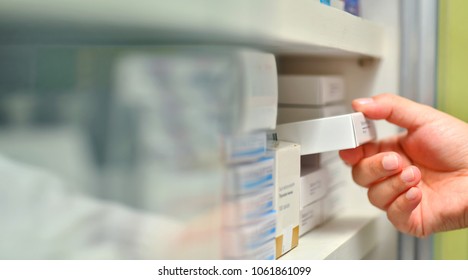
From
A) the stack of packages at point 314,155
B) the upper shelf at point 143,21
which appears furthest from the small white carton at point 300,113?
the upper shelf at point 143,21

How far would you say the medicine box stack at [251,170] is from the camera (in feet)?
1.10

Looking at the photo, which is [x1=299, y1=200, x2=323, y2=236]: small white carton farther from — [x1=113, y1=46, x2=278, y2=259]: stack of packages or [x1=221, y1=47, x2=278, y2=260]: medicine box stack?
[x1=113, y1=46, x2=278, y2=259]: stack of packages

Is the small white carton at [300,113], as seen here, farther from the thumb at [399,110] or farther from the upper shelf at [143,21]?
the upper shelf at [143,21]

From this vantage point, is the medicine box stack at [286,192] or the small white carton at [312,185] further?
the small white carton at [312,185]

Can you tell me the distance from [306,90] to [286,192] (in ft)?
0.73

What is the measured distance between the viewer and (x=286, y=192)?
1.88ft

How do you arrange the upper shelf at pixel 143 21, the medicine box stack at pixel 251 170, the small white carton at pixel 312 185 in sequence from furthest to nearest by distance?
the small white carton at pixel 312 185 < the medicine box stack at pixel 251 170 < the upper shelf at pixel 143 21

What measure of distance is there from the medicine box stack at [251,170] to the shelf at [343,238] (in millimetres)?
91

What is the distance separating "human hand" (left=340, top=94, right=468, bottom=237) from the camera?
677 mm

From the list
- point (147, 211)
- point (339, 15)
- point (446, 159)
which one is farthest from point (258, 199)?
point (446, 159)

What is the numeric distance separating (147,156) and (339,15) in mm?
403

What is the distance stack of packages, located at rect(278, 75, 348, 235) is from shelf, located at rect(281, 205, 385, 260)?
2 cm

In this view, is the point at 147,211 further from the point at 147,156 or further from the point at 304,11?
the point at 304,11

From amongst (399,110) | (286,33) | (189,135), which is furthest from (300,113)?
(189,135)
